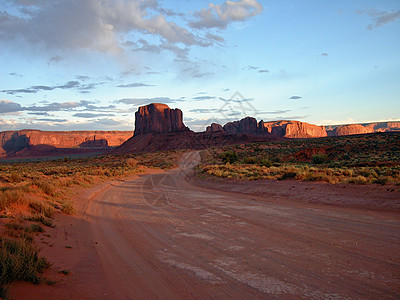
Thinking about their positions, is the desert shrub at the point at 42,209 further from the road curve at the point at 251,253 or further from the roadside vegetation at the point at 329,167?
the roadside vegetation at the point at 329,167

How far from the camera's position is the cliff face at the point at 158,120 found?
426 feet

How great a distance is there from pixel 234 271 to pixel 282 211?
565 cm

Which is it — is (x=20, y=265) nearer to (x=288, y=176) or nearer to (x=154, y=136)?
(x=288, y=176)

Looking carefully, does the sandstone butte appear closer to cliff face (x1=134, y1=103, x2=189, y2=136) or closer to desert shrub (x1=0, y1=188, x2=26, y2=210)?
cliff face (x1=134, y1=103, x2=189, y2=136)

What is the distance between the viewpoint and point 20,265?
13.0ft

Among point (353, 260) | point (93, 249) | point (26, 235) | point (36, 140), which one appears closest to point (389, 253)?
point (353, 260)

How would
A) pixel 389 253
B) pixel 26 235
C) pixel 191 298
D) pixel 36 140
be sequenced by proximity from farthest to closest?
pixel 36 140 < pixel 26 235 < pixel 389 253 < pixel 191 298

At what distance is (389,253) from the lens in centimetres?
540

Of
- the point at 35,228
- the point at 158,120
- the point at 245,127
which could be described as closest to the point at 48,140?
the point at 158,120

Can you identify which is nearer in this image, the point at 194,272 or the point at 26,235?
the point at 194,272

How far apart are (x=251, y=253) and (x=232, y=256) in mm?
453

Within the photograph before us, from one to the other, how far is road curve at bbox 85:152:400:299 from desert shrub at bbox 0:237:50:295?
1.14m

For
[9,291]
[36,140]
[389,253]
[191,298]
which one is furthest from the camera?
[36,140]

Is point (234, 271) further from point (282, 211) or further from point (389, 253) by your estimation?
point (282, 211)
